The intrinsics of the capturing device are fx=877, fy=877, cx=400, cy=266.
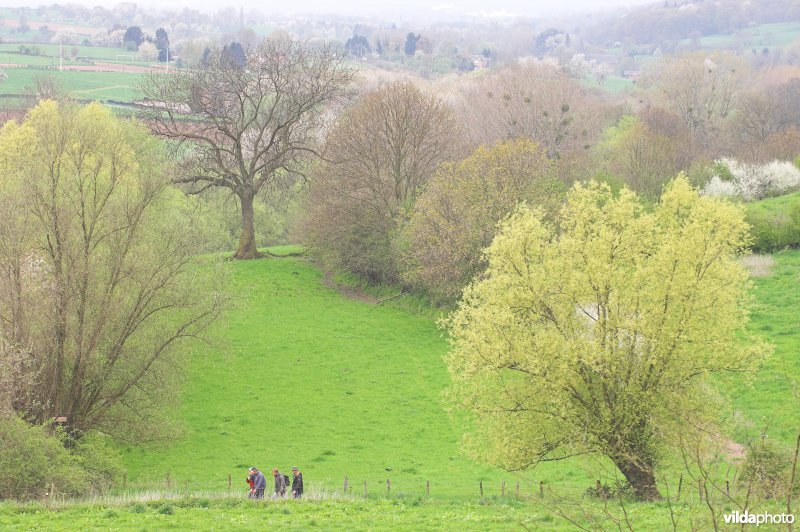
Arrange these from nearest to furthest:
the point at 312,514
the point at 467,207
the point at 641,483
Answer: the point at 312,514
the point at 641,483
the point at 467,207

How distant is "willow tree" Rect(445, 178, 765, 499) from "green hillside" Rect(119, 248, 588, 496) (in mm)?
4488

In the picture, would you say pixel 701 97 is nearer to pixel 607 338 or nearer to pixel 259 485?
pixel 607 338

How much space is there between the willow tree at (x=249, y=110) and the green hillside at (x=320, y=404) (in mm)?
8060

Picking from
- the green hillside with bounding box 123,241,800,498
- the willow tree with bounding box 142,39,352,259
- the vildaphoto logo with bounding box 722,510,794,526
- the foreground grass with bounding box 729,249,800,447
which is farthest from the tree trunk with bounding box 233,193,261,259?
the vildaphoto logo with bounding box 722,510,794,526

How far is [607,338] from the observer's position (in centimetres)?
2745

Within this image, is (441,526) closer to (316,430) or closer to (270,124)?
(316,430)

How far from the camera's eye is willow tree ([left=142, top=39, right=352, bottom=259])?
57.9 metres

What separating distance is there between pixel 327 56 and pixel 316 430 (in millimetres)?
33538

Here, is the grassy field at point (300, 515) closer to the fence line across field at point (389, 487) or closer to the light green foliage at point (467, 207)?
the fence line across field at point (389, 487)

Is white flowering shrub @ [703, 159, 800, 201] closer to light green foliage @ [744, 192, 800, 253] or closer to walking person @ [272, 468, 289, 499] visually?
light green foliage @ [744, 192, 800, 253]

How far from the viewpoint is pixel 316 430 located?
3809 centimetres

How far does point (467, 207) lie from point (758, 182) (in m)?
29.8

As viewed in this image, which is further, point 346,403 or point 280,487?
point 346,403

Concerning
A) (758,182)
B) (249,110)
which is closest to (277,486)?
(249,110)
